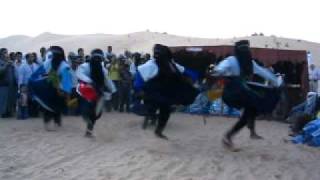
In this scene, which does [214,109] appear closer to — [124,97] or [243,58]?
[124,97]

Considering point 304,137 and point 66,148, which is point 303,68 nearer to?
point 304,137

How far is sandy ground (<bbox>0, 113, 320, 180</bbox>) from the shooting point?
28.0 feet

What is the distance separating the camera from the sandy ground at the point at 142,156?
28.0 ft

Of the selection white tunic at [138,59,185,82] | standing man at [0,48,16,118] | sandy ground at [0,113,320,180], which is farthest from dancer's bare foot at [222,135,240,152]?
standing man at [0,48,16,118]

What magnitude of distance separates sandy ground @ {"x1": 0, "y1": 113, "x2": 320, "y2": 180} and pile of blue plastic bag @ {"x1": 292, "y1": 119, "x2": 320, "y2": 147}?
0.31 meters

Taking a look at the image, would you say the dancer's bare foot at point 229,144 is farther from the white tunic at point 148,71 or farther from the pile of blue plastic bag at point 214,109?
the pile of blue plastic bag at point 214,109

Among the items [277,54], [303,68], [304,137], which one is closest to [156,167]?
[304,137]

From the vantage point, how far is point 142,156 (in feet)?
31.9

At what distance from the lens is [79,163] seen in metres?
9.20

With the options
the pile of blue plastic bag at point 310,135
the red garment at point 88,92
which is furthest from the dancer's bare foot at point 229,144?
the red garment at point 88,92

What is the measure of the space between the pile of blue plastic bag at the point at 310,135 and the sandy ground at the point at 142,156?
1.01ft

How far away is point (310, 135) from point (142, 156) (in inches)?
149

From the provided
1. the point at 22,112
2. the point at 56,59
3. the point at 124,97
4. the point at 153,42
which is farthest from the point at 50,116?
the point at 153,42

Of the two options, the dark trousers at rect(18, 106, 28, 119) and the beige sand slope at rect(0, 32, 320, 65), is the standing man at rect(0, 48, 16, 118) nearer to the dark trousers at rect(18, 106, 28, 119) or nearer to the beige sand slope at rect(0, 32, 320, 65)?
the dark trousers at rect(18, 106, 28, 119)
